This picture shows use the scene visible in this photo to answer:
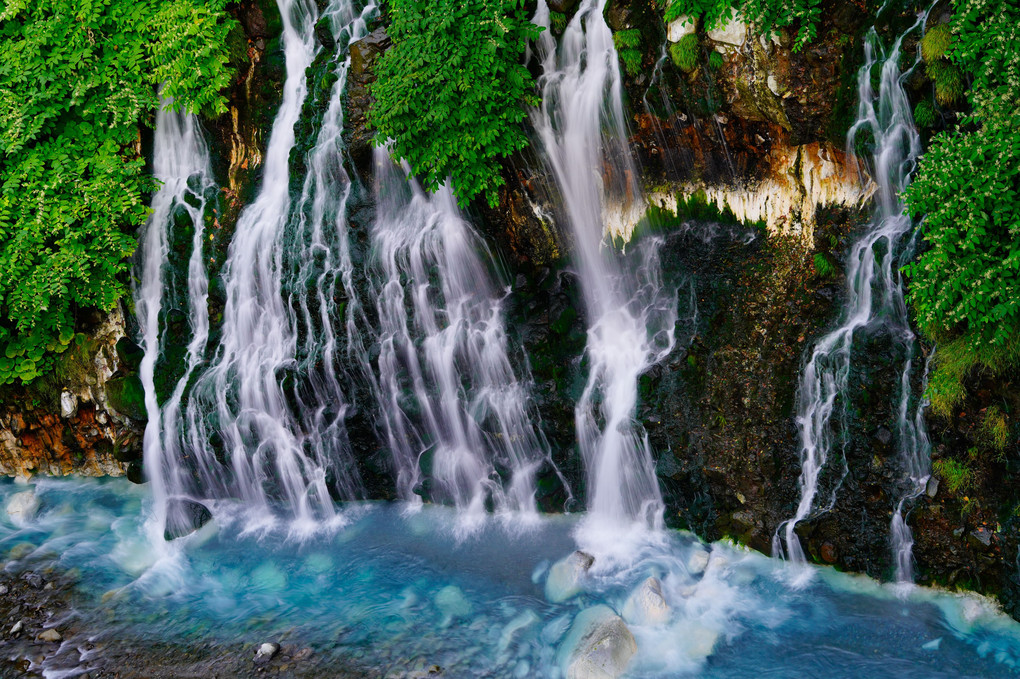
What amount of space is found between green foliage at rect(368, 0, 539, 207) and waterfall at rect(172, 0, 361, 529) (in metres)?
1.70

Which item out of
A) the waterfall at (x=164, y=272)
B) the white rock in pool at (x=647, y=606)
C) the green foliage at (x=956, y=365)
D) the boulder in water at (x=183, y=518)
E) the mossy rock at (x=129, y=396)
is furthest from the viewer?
the mossy rock at (x=129, y=396)

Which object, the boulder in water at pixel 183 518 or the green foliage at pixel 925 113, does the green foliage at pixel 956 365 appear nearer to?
the green foliage at pixel 925 113

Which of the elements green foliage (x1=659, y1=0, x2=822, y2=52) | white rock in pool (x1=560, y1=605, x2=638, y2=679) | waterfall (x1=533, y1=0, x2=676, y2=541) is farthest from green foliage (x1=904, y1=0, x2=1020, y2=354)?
white rock in pool (x1=560, y1=605, x2=638, y2=679)

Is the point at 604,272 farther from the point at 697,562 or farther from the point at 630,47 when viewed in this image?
the point at 697,562

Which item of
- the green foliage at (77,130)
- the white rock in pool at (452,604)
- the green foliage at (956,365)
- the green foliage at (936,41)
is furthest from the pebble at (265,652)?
the green foliage at (936,41)

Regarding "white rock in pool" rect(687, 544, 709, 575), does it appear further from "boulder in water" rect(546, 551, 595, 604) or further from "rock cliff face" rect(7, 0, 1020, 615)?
"boulder in water" rect(546, 551, 595, 604)

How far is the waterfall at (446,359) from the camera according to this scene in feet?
28.3

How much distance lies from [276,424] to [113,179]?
3703mm

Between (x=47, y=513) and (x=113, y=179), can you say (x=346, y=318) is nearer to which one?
(x=113, y=179)

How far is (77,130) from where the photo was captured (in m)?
9.59

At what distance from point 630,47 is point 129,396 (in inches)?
287

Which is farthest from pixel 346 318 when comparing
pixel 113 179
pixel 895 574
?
pixel 895 574

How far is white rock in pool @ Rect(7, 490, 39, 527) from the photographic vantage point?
31.1 ft

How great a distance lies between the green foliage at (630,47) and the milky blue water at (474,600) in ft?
15.5
